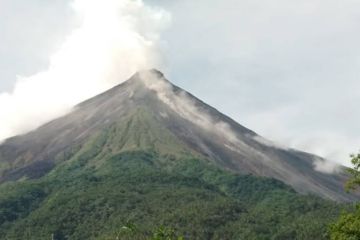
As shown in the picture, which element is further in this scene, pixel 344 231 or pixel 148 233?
pixel 148 233

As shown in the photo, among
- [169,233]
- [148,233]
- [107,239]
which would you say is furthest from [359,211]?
[148,233]

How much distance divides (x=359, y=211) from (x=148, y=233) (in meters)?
158

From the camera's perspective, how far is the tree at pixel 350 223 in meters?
43.6

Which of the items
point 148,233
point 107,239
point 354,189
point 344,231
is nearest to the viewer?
point 344,231

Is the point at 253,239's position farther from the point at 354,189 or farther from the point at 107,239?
the point at 354,189

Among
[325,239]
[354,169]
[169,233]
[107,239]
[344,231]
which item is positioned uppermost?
[354,169]

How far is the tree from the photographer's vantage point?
43.6 meters

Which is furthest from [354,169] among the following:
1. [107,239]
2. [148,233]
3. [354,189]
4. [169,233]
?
[148,233]

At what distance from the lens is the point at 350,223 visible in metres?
44.2

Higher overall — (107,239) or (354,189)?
(354,189)

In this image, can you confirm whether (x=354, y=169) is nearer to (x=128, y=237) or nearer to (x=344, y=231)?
(x=344, y=231)

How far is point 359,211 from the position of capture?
45.2 meters

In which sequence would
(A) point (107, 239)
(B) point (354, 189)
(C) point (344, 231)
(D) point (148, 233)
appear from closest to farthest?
(C) point (344, 231) → (B) point (354, 189) → (A) point (107, 239) → (D) point (148, 233)

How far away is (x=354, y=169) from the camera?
46.4 m
